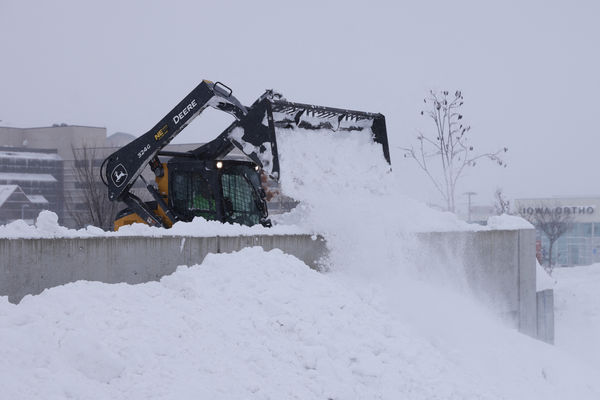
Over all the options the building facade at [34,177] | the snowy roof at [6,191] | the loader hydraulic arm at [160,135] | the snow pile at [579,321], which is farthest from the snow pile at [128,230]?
the building facade at [34,177]

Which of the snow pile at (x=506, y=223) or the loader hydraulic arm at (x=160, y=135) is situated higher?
the loader hydraulic arm at (x=160, y=135)

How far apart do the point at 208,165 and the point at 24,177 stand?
3031 inches

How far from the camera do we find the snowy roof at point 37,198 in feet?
276

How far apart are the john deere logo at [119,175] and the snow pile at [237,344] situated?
202 inches

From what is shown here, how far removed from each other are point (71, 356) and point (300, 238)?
5.32 metres

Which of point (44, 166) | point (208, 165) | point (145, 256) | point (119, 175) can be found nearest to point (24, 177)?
point (44, 166)

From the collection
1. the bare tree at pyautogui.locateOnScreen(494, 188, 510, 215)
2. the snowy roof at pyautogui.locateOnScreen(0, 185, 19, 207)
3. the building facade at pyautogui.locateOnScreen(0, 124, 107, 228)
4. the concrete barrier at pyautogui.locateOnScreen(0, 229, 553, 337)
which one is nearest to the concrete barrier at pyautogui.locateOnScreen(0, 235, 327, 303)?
the concrete barrier at pyautogui.locateOnScreen(0, 229, 553, 337)

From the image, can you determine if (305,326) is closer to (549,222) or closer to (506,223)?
(506,223)

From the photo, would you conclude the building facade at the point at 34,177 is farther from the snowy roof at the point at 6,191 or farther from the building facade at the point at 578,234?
the building facade at the point at 578,234

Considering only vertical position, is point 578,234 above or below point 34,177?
below

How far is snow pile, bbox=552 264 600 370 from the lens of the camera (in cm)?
1705

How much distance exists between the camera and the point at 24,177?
3386 inches

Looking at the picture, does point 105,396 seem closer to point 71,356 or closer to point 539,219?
point 71,356

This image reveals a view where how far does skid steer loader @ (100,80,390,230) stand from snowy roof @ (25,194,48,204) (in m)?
72.3
